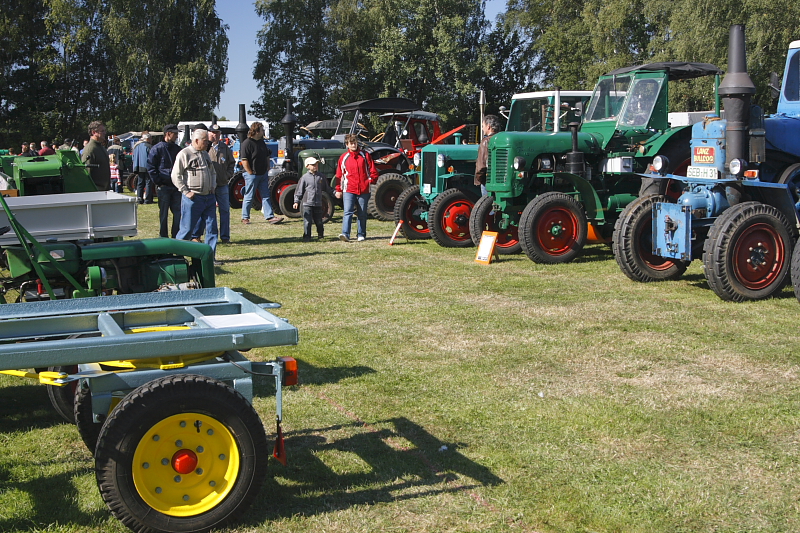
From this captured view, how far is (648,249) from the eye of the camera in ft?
29.0

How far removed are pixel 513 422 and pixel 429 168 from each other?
850 cm

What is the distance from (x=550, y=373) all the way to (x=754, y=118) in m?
4.77

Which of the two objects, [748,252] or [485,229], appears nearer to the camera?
[748,252]

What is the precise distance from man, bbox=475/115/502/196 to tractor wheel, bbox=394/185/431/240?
1.50 metres

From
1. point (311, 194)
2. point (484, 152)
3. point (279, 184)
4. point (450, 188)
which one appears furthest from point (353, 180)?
point (279, 184)

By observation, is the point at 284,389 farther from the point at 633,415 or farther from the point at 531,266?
the point at 531,266

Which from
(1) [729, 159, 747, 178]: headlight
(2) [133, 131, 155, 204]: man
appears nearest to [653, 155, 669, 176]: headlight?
(1) [729, 159, 747, 178]: headlight

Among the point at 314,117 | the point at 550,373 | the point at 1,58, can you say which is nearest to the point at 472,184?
the point at 550,373

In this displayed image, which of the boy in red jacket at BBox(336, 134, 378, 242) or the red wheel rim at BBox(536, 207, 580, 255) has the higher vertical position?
the boy in red jacket at BBox(336, 134, 378, 242)

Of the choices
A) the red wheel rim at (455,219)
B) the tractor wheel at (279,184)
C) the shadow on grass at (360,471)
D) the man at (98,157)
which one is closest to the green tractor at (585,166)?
the red wheel rim at (455,219)

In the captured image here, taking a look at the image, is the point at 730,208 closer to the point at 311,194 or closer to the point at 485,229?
the point at 485,229

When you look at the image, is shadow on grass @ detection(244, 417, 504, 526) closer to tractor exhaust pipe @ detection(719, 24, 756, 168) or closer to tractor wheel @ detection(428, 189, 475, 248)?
tractor exhaust pipe @ detection(719, 24, 756, 168)

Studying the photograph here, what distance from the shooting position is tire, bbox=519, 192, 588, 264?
1012cm

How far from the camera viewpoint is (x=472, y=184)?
12.5 meters
